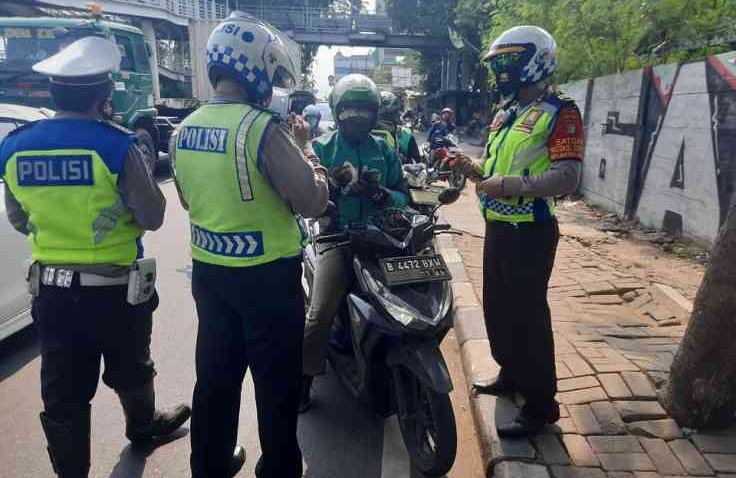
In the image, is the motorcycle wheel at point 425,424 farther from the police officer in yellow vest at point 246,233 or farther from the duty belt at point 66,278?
the duty belt at point 66,278

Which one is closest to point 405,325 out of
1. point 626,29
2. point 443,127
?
point 626,29

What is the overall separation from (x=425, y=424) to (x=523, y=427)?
514mm

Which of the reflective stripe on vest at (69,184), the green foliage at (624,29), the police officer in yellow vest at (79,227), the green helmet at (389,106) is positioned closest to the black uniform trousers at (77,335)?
the police officer in yellow vest at (79,227)

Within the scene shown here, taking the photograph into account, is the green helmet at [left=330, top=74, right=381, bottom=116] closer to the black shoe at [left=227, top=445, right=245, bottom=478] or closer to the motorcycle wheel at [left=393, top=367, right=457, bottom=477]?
the motorcycle wheel at [left=393, top=367, right=457, bottom=477]

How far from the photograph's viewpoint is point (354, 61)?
7156cm

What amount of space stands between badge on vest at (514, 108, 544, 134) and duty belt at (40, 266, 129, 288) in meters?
1.88

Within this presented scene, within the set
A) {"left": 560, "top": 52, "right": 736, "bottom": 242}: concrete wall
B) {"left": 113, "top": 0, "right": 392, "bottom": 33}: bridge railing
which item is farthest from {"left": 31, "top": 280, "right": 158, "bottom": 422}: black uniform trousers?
{"left": 113, "top": 0, "right": 392, "bottom": 33}: bridge railing

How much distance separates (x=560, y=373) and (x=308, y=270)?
5.42 feet

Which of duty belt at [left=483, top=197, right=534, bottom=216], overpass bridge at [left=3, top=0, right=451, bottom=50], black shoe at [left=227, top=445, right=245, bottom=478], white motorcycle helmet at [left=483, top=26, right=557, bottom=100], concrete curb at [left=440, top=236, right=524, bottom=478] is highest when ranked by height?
overpass bridge at [left=3, top=0, right=451, bottom=50]

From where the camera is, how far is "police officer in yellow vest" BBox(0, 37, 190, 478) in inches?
83.7

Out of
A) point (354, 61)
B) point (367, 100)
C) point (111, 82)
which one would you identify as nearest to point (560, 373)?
point (367, 100)

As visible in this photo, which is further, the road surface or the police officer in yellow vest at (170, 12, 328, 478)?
the road surface

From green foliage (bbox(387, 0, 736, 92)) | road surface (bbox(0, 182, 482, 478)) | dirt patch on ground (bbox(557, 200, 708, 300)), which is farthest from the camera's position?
green foliage (bbox(387, 0, 736, 92))

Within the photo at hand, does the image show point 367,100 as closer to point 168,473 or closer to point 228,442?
point 228,442
